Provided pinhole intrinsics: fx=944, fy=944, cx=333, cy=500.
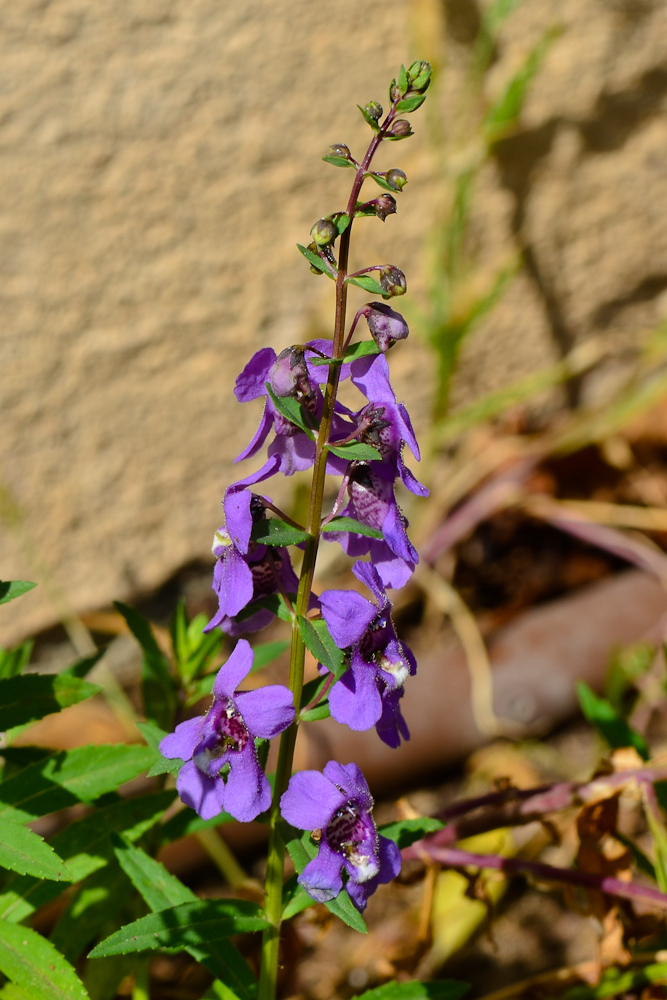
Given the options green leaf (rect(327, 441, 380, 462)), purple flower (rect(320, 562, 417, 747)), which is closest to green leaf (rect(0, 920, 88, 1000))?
purple flower (rect(320, 562, 417, 747))

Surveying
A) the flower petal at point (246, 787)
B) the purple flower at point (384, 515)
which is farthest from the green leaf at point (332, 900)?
the purple flower at point (384, 515)

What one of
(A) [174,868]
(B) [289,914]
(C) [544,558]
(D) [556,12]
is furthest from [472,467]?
(B) [289,914]

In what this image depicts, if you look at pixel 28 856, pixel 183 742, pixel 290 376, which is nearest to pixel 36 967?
pixel 28 856

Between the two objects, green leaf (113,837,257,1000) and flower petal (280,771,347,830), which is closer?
flower petal (280,771,347,830)

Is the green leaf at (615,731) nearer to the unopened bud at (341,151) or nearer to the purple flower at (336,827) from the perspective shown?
the purple flower at (336,827)

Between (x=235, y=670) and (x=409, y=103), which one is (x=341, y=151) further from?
(x=235, y=670)

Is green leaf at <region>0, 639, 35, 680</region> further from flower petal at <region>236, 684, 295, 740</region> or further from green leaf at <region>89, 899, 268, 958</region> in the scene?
flower petal at <region>236, 684, 295, 740</region>
